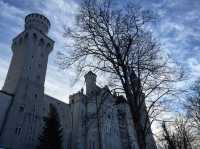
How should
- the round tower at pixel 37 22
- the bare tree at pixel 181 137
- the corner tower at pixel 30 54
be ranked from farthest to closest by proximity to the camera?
the round tower at pixel 37 22
the corner tower at pixel 30 54
the bare tree at pixel 181 137

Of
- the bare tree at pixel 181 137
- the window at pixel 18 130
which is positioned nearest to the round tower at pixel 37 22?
the window at pixel 18 130

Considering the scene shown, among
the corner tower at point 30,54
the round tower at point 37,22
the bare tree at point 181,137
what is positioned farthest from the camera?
the round tower at point 37,22

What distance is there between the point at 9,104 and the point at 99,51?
89.0 feet

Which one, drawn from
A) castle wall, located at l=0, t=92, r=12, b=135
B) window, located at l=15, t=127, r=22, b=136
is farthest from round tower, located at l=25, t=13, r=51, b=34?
window, located at l=15, t=127, r=22, b=136

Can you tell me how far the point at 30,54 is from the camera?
125 feet

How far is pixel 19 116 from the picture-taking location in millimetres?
30062

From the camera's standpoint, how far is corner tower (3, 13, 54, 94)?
35.5 m

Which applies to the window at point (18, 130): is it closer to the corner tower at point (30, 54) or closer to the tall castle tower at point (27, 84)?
the tall castle tower at point (27, 84)

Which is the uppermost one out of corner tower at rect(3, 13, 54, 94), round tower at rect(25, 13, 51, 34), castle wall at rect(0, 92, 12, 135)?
round tower at rect(25, 13, 51, 34)

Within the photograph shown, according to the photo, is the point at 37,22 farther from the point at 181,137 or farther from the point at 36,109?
the point at 181,137

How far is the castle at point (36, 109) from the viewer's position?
95.6 ft

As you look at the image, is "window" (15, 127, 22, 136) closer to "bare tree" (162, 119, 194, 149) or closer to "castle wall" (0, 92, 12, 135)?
"castle wall" (0, 92, 12, 135)

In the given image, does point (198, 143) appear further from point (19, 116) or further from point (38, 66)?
point (38, 66)

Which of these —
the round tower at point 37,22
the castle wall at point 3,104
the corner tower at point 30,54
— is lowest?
the castle wall at point 3,104
